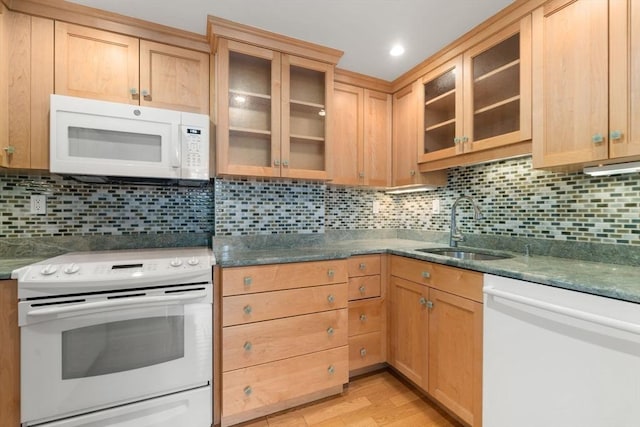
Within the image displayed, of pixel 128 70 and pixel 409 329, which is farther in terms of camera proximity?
pixel 409 329

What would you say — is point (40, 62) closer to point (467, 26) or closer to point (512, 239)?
point (467, 26)

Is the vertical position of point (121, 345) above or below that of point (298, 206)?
below

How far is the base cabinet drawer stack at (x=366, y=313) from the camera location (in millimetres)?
1873

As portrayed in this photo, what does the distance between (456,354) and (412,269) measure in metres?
0.51

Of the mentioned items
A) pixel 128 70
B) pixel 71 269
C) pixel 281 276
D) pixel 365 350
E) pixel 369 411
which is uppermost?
pixel 128 70

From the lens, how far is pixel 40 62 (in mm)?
1469

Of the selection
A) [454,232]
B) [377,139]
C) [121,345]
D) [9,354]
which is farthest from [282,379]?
[377,139]

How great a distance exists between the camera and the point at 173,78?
172 cm

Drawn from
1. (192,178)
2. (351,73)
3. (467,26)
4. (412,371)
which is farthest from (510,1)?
(412,371)

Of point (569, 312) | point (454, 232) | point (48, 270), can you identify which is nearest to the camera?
point (569, 312)

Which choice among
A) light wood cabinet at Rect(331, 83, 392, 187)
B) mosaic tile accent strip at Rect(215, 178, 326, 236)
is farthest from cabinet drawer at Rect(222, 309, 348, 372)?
light wood cabinet at Rect(331, 83, 392, 187)

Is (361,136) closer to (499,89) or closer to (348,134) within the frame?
(348,134)

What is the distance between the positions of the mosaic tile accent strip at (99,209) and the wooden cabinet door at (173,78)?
1.85 ft

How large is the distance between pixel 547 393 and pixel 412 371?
0.79m
